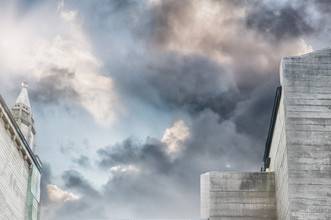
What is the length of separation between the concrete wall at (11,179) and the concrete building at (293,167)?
18.0 m

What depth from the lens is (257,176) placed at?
6569 cm

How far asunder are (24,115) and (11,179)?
823 inches

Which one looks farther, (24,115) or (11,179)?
(24,115)

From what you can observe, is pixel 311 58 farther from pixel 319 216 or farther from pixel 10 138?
pixel 10 138

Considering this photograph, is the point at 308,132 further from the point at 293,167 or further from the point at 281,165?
the point at 281,165

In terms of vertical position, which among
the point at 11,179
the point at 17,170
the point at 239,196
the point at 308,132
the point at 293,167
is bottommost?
the point at 239,196

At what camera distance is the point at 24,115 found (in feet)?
265

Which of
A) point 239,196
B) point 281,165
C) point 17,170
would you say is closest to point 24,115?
point 17,170

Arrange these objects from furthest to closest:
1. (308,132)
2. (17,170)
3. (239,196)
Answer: (239,196), (17,170), (308,132)

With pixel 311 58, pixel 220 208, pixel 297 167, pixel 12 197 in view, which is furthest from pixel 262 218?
pixel 12 197

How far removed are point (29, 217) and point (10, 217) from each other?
9082mm

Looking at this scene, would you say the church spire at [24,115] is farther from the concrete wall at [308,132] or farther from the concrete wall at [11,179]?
the concrete wall at [308,132]

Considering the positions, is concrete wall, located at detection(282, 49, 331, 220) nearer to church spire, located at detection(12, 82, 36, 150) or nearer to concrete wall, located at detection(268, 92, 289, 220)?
concrete wall, located at detection(268, 92, 289, 220)

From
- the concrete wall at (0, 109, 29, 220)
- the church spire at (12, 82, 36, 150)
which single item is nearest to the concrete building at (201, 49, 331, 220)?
the concrete wall at (0, 109, 29, 220)
